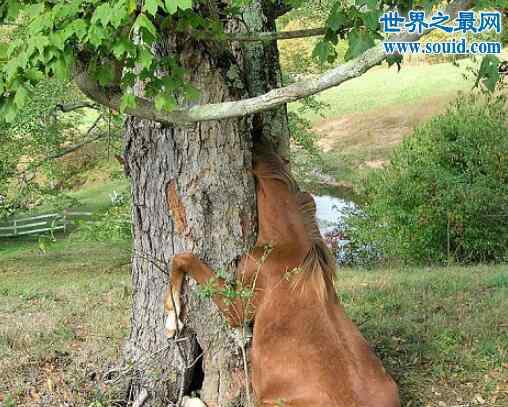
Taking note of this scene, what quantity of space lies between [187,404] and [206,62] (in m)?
2.13

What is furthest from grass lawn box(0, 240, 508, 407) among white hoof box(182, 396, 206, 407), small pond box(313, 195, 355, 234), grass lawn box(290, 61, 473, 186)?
grass lawn box(290, 61, 473, 186)

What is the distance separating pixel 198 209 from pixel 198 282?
44 centimetres

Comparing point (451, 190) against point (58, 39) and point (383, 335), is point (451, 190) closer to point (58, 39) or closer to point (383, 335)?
point (383, 335)

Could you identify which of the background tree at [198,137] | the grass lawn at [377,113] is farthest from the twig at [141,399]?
the grass lawn at [377,113]

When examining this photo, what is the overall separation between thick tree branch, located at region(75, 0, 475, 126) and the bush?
335 inches

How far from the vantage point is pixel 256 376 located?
13.4ft

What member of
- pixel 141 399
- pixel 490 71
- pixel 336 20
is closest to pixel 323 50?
pixel 336 20

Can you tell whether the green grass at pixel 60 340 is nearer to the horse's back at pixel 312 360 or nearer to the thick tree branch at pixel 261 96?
the horse's back at pixel 312 360

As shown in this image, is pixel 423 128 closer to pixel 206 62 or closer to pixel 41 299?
pixel 41 299

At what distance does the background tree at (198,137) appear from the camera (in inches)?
134

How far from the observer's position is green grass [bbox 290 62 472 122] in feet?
102

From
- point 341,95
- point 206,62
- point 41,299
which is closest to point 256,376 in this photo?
point 206,62

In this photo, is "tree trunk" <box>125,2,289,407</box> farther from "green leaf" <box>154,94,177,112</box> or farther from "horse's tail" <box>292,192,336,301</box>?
"green leaf" <box>154,94,177,112</box>

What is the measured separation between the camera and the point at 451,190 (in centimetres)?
1134
